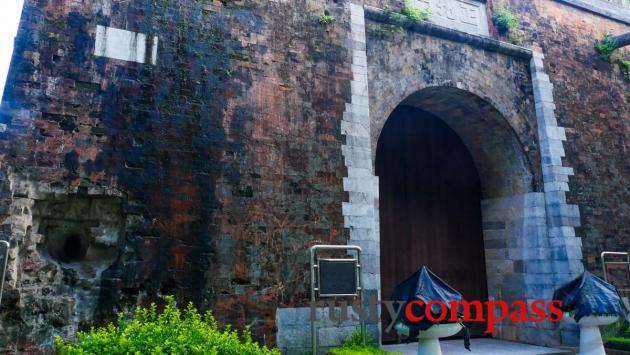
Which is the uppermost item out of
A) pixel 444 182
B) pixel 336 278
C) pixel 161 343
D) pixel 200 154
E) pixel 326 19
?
pixel 326 19

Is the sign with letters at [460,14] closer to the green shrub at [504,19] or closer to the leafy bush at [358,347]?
the green shrub at [504,19]

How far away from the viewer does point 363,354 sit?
20.2 ft

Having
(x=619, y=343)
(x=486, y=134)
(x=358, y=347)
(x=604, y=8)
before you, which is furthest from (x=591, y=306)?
(x=604, y=8)

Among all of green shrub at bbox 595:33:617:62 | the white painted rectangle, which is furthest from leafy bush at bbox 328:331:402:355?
green shrub at bbox 595:33:617:62

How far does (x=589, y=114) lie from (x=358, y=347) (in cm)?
749

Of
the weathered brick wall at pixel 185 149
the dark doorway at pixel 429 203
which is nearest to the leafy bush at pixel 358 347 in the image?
the weathered brick wall at pixel 185 149

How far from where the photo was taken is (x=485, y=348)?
8648 millimetres

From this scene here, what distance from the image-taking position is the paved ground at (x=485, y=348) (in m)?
8.16

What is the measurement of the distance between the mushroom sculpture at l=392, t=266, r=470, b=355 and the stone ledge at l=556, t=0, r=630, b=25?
8302mm

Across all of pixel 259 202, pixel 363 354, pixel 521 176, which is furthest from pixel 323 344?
pixel 521 176

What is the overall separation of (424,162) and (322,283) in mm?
4574

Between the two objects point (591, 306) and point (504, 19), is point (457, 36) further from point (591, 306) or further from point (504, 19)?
point (591, 306)

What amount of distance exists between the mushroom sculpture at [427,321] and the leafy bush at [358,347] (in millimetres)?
724

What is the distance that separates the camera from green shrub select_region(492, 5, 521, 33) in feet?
32.0
